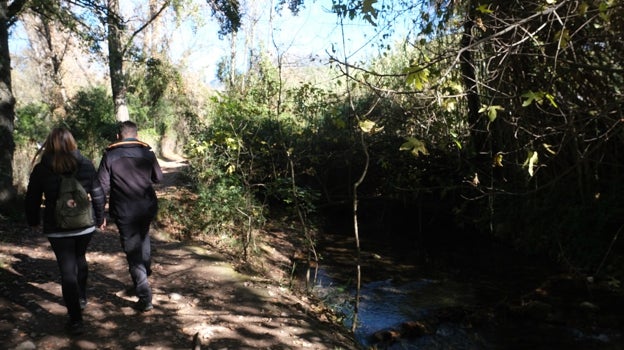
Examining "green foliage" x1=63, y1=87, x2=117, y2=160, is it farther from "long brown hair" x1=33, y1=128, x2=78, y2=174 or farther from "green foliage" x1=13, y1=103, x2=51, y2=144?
"long brown hair" x1=33, y1=128, x2=78, y2=174

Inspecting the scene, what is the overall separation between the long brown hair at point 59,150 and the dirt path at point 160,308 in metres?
1.48

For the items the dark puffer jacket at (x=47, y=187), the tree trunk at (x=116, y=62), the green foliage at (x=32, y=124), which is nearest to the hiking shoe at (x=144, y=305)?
the dark puffer jacket at (x=47, y=187)

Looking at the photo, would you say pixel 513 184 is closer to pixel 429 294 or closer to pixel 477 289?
pixel 477 289

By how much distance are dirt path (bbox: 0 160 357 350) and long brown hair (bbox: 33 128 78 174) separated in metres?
1.48

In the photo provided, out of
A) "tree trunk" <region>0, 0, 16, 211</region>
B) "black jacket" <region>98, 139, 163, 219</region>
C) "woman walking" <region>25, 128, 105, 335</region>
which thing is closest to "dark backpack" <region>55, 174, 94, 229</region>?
"woman walking" <region>25, 128, 105, 335</region>

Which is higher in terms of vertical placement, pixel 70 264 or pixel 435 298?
pixel 70 264

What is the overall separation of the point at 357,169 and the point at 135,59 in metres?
7.46

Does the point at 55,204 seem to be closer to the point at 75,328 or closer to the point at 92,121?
the point at 75,328

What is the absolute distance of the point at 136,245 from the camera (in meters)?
4.37

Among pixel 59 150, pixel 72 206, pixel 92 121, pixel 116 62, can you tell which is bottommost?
pixel 72 206

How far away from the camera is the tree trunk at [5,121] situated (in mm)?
7012

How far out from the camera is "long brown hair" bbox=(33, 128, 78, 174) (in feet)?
12.5

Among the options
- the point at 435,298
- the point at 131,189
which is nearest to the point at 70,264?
the point at 131,189

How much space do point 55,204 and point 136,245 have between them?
0.85 meters
